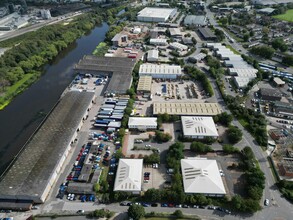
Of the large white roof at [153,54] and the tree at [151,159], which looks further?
the large white roof at [153,54]

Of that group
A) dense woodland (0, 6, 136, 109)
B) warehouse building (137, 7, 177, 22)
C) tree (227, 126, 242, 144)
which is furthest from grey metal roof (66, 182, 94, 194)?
warehouse building (137, 7, 177, 22)

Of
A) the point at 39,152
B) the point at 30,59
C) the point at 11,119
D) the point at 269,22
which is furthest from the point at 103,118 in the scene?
the point at 269,22

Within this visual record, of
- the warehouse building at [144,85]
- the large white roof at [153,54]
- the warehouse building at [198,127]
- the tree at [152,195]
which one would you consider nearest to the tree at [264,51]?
A: the large white roof at [153,54]

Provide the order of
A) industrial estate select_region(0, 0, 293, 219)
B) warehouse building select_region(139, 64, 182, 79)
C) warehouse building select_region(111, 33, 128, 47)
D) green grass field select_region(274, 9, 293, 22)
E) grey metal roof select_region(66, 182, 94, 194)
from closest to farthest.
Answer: industrial estate select_region(0, 0, 293, 219), grey metal roof select_region(66, 182, 94, 194), warehouse building select_region(139, 64, 182, 79), warehouse building select_region(111, 33, 128, 47), green grass field select_region(274, 9, 293, 22)

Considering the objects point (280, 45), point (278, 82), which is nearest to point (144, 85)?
point (278, 82)

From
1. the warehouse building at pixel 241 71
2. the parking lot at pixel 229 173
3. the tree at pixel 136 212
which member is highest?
the warehouse building at pixel 241 71

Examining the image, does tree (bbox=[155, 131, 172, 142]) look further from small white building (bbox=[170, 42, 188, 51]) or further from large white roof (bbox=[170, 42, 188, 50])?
large white roof (bbox=[170, 42, 188, 50])

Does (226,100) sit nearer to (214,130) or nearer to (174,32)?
(214,130)

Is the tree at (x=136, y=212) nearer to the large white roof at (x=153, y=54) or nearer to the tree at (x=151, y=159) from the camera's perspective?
the tree at (x=151, y=159)
